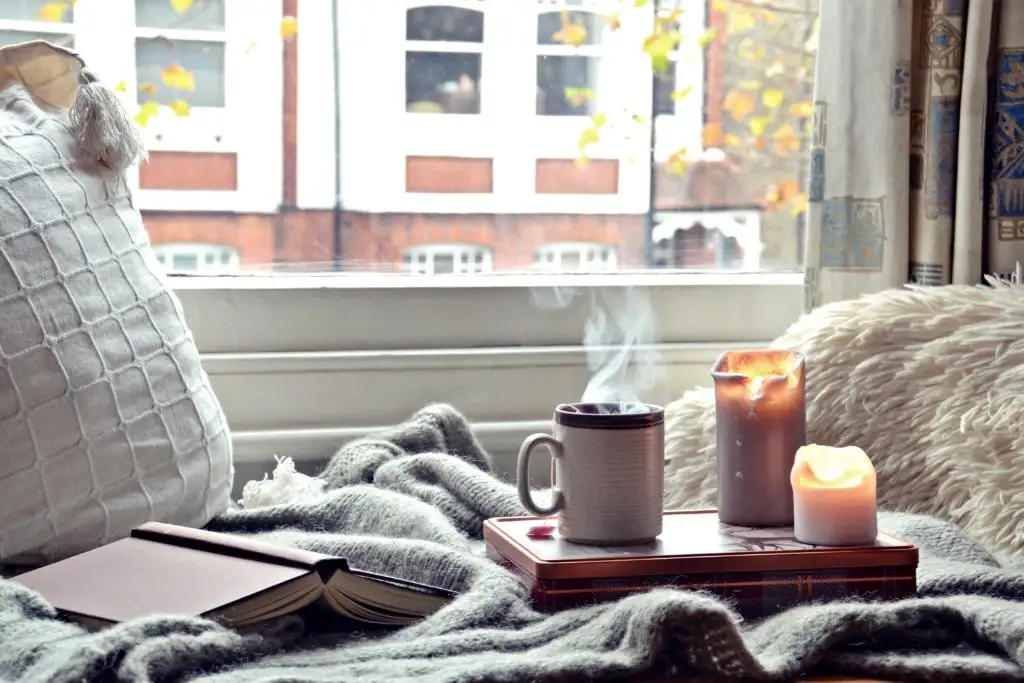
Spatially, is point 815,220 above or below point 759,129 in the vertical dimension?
below

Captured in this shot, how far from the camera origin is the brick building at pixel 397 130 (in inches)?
59.7

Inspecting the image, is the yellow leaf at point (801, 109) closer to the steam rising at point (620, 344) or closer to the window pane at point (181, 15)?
the steam rising at point (620, 344)

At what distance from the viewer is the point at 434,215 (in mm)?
1595

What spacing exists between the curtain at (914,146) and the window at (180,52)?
0.73 m

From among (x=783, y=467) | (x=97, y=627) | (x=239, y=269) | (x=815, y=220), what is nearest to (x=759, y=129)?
A: (x=815, y=220)

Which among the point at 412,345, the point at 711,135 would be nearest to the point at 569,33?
the point at 711,135

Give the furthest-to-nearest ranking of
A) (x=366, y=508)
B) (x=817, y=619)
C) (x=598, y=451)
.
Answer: (x=366, y=508) < (x=598, y=451) < (x=817, y=619)

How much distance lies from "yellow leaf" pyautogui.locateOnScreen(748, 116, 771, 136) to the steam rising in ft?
0.93

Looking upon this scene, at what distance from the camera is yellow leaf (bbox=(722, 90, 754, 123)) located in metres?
1.69

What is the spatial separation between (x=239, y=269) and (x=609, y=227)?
1.58 feet

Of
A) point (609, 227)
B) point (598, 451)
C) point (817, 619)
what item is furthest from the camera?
point (609, 227)

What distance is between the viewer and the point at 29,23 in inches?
57.4

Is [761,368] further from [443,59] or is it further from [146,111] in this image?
[146,111]

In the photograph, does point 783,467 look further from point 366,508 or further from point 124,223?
point 124,223
